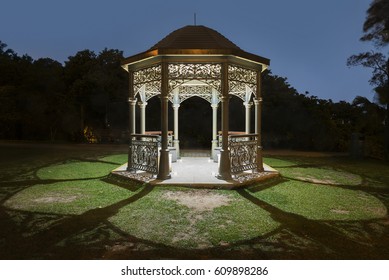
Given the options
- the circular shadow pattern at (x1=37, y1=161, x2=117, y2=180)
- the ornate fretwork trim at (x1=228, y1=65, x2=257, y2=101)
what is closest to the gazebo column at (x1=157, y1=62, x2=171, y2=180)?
the ornate fretwork trim at (x1=228, y1=65, x2=257, y2=101)

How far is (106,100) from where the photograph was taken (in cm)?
2209

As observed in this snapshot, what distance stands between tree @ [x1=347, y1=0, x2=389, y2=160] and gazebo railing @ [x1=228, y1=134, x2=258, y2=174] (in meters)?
8.94

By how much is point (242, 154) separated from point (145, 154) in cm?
262

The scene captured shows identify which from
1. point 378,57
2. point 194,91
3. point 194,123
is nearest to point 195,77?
point 194,91

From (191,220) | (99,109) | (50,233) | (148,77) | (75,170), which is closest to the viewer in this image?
(50,233)

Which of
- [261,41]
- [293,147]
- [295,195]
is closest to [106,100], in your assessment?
[293,147]

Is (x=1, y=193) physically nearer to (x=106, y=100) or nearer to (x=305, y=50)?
(x=106, y=100)

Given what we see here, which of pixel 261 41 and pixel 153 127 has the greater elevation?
pixel 261 41

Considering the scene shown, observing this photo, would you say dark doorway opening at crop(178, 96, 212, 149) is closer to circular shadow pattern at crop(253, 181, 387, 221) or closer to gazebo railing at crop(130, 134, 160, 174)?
gazebo railing at crop(130, 134, 160, 174)

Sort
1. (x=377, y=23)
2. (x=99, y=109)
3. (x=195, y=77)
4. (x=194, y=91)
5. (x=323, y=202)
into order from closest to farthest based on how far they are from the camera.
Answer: (x=323, y=202)
(x=195, y=77)
(x=194, y=91)
(x=377, y=23)
(x=99, y=109)

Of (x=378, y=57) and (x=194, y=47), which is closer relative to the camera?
(x=194, y=47)

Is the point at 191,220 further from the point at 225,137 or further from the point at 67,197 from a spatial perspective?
the point at 225,137

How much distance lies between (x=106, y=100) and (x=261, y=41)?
158660 millimetres

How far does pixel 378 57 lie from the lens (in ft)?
48.2
